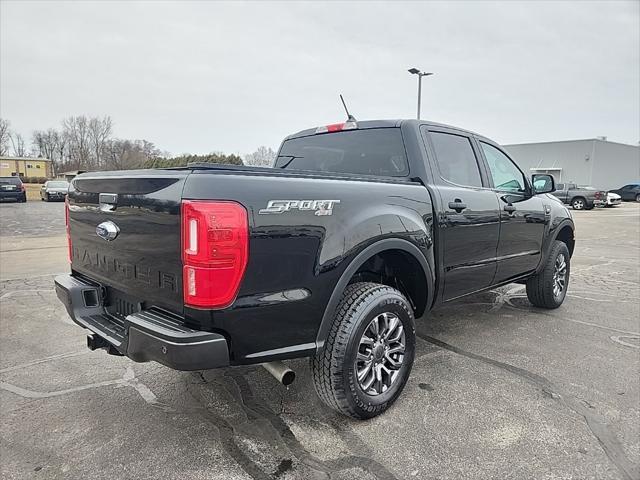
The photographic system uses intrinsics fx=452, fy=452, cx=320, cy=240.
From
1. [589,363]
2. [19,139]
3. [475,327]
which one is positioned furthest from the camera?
[19,139]

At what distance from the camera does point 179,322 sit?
2.19 metres

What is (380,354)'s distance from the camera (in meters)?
2.82

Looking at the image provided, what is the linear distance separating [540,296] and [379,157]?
290 cm

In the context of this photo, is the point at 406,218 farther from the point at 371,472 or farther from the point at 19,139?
the point at 19,139

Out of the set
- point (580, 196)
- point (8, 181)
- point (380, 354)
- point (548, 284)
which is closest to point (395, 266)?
point (380, 354)

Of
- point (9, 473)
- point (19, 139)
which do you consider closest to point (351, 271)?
point (9, 473)

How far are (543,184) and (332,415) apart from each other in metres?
3.40

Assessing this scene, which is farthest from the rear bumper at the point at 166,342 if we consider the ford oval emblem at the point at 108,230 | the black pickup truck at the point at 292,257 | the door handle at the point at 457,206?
the door handle at the point at 457,206

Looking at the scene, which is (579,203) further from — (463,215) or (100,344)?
(100,344)

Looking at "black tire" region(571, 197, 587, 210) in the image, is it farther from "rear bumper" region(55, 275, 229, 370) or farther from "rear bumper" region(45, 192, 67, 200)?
"rear bumper" region(45, 192, 67, 200)

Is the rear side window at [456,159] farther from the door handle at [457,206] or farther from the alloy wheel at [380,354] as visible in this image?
the alloy wheel at [380,354]

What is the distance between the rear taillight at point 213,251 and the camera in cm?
203

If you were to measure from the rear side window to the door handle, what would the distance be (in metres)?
0.21

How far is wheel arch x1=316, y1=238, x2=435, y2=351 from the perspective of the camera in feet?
8.27
